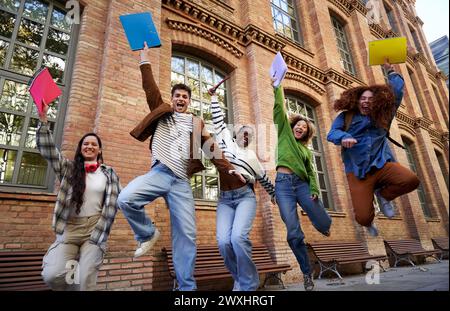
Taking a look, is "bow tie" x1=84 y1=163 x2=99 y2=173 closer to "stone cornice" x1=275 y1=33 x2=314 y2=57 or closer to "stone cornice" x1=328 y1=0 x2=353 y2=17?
"stone cornice" x1=275 y1=33 x2=314 y2=57

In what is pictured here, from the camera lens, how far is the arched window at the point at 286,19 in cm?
905

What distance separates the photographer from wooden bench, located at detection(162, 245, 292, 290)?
13.9 ft

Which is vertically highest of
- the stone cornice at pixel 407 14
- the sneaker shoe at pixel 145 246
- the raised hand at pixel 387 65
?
the stone cornice at pixel 407 14

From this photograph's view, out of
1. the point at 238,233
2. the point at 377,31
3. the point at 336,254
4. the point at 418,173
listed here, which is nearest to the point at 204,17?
the point at 238,233

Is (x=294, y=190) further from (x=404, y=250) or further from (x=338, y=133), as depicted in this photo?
(x=404, y=250)

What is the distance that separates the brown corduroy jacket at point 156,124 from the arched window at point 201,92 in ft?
8.94

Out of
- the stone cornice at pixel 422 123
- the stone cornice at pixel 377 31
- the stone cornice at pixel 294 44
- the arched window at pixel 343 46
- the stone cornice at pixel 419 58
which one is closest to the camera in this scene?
the stone cornice at pixel 294 44

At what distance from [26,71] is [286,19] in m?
8.04

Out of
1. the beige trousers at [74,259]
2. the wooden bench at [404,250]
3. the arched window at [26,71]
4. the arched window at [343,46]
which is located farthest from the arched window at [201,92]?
the arched window at [343,46]

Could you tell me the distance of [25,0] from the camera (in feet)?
15.5

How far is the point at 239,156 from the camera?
321 cm

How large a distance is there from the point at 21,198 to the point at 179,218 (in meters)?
2.43

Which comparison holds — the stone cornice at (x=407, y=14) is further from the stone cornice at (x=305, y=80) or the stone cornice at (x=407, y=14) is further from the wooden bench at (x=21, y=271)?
the wooden bench at (x=21, y=271)

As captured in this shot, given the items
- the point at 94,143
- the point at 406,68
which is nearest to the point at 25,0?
the point at 94,143
